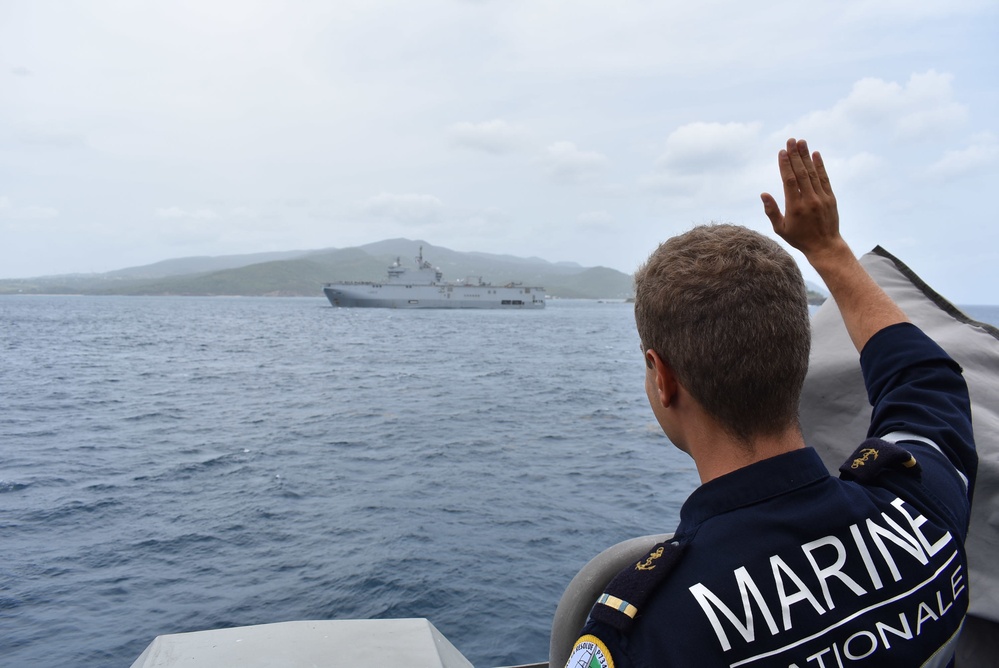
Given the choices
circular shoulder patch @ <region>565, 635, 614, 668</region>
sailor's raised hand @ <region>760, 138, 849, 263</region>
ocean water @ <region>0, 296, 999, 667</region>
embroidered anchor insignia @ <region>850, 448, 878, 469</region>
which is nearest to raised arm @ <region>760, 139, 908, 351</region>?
sailor's raised hand @ <region>760, 138, 849, 263</region>

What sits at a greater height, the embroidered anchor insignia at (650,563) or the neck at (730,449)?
the neck at (730,449)

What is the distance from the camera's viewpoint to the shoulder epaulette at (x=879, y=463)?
1189 mm

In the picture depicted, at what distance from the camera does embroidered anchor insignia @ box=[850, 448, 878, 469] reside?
3.97ft

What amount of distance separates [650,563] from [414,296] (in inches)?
3600

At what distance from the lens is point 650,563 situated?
1048 millimetres

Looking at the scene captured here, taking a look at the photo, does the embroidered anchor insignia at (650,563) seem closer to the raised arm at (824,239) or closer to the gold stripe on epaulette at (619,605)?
the gold stripe on epaulette at (619,605)

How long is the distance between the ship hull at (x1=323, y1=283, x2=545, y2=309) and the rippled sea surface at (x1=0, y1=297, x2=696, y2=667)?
6331 centimetres

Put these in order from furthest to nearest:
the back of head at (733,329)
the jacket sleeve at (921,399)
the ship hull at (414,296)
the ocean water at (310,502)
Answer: the ship hull at (414,296) < the ocean water at (310,502) < the jacket sleeve at (921,399) < the back of head at (733,329)

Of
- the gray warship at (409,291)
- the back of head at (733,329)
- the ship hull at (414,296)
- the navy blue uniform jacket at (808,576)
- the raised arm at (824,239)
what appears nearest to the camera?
the navy blue uniform jacket at (808,576)

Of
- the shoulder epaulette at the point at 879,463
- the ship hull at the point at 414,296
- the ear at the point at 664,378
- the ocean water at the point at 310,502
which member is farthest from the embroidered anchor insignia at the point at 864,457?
the ship hull at the point at 414,296

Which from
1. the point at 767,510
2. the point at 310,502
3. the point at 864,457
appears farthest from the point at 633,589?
the point at 310,502

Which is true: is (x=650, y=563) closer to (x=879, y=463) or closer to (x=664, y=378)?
(x=664, y=378)

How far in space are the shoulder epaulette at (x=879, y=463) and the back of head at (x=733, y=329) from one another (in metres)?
0.14

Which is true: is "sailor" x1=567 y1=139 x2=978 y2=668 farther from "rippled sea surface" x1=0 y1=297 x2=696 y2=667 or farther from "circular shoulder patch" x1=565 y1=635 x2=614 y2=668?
"rippled sea surface" x1=0 y1=297 x2=696 y2=667
